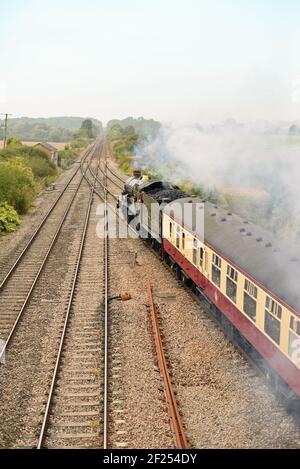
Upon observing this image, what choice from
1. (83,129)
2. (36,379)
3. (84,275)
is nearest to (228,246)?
(36,379)

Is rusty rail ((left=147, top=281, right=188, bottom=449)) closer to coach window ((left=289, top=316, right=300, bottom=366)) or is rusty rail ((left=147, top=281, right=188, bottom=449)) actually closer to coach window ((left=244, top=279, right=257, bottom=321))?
coach window ((left=244, top=279, right=257, bottom=321))

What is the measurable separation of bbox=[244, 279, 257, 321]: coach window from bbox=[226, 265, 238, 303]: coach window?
68 cm

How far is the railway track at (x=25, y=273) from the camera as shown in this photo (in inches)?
535

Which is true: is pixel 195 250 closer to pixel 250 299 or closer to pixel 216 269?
pixel 216 269

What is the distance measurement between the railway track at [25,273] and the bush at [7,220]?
4.24 ft

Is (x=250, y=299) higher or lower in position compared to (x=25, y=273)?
higher

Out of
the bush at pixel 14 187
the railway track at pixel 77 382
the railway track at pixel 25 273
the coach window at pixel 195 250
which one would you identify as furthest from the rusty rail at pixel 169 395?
the bush at pixel 14 187

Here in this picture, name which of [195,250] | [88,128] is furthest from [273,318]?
[88,128]

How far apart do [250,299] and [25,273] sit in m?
10.1

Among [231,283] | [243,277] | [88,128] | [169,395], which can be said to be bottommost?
[169,395]

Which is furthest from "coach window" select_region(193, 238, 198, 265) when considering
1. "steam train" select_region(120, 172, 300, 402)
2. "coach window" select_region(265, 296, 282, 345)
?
"coach window" select_region(265, 296, 282, 345)

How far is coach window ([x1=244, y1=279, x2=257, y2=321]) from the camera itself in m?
10.0

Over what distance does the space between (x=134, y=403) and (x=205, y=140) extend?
19.8m

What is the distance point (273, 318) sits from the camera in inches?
358
